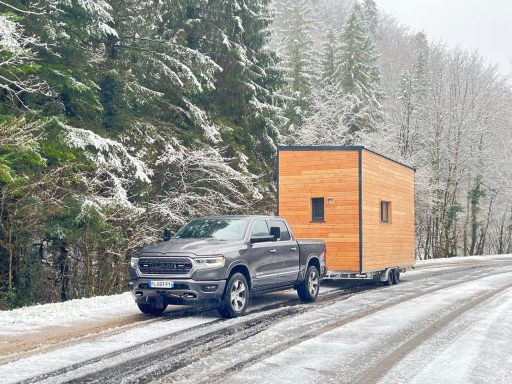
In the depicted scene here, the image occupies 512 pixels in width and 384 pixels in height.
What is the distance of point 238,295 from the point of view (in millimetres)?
10188

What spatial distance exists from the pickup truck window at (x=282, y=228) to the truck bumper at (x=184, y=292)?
2.61m

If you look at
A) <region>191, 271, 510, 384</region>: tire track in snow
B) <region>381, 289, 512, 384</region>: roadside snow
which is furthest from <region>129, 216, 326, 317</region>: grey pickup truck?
<region>381, 289, 512, 384</region>: roadside snow

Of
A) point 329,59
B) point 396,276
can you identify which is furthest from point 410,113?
point 396,276

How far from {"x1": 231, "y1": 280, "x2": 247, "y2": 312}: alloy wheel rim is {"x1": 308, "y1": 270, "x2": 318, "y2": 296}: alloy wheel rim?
247cm

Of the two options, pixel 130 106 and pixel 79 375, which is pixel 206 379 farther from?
pixel 130 106

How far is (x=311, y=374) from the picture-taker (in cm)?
608

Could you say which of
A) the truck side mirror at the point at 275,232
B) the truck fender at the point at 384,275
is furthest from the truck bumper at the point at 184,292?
the truck fender at the point at 384,275

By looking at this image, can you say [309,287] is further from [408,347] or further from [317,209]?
[408,347]

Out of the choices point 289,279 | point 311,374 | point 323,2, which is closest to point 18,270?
point 289,279

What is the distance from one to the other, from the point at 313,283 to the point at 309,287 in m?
0.30

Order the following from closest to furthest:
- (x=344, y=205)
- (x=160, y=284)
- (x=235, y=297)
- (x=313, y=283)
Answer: (x=160, y=284) < (x=235, y=297) < (x=313, y=283) < (x=344, y=205)

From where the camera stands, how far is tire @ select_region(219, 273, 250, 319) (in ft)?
32.0

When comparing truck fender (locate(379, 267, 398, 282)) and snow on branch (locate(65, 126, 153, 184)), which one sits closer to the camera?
snow on branch (locate(65, 126, 153, 184))

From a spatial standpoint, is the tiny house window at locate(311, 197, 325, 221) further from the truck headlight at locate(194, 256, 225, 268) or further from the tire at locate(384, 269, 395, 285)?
the truck headlight at locate(194, 256, 225, 268)
